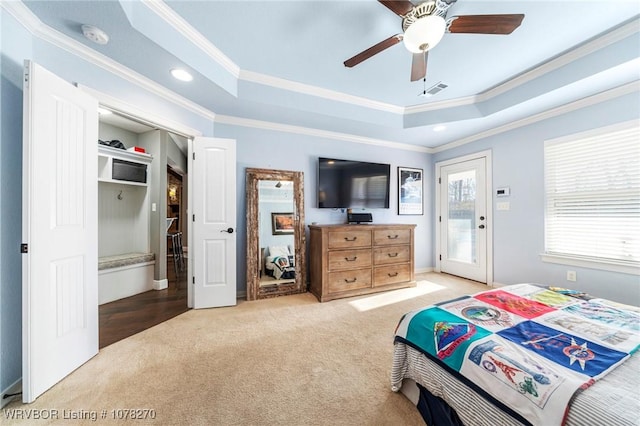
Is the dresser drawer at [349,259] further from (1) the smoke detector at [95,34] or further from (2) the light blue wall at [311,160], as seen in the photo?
(1) the smoke detector at [95,34]

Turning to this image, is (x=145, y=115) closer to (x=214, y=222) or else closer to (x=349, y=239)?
(x=214, y=222)

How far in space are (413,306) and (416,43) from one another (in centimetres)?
268

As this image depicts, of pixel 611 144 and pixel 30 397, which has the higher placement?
pixel 611 144

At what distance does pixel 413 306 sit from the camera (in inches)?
113

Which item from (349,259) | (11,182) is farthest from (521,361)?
(11,182)

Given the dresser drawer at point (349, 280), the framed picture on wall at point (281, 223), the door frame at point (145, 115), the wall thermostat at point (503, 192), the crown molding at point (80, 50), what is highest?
the crown molding at point (80, 50)

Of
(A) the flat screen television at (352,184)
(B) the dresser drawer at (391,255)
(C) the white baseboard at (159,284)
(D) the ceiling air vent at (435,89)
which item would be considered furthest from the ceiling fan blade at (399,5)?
(C) the white baseboard at (159,284)

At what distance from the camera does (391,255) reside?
348 cm

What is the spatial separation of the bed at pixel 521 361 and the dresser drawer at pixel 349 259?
5.45 ft

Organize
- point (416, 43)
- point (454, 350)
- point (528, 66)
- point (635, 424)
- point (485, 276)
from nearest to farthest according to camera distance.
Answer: point (635, 424), point (454, 350), point (416, 43), point (528, 66), point (485, 276)

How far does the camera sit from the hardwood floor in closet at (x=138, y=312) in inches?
89.9

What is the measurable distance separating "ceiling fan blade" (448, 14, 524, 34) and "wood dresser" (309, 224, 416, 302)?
2.20m

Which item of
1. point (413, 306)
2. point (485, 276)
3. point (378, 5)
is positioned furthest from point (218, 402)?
point (485, 276)

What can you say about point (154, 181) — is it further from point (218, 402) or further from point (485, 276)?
point (485, 276)
